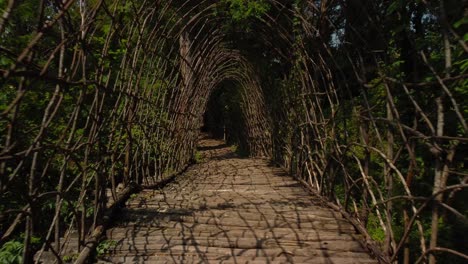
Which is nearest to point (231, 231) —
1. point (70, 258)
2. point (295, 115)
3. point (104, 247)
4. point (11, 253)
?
point (104, 247)

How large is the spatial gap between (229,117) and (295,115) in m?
14.6

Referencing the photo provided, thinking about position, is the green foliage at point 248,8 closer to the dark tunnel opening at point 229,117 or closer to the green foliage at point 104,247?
the green foliage at point 104,247

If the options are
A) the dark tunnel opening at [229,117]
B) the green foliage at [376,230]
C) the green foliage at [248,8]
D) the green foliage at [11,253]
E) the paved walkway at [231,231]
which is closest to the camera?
the paved walkway at [231,231]

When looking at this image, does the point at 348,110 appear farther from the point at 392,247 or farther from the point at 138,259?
the point at 138,259

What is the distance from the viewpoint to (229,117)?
20.4m

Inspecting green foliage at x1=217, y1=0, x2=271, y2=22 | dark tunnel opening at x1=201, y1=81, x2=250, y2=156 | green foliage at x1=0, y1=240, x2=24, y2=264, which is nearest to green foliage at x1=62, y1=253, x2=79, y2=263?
green foliage at x1=0, y1=240, x2=24, y2=264

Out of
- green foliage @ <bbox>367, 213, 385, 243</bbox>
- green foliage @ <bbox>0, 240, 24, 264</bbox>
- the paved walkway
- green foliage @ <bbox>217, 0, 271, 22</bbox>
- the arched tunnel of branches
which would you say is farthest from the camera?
green foliage @ <bbox>217, 0, 271, 22</bbox>

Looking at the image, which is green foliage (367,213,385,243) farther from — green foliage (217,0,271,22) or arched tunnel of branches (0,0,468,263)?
green foliage (217,0,271,22)

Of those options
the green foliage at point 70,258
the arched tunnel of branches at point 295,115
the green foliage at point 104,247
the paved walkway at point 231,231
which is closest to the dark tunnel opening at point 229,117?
the arched tunnel of branches at point 295,115

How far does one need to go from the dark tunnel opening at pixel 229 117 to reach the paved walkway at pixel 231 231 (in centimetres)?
1084

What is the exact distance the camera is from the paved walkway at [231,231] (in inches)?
109

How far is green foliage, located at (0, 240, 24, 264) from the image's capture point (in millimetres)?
3458

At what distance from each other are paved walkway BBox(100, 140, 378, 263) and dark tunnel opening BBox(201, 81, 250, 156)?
427 inches

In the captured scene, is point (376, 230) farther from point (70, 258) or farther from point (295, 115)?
point (70, 258)
